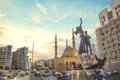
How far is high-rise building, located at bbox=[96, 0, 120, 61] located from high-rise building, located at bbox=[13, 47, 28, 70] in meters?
50.9

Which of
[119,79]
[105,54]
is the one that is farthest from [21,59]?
[119,79]

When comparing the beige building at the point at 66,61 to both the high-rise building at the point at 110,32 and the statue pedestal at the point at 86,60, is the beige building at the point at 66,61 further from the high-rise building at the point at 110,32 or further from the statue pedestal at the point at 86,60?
the statue pedestal at the point at 86,60

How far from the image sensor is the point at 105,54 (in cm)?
4675

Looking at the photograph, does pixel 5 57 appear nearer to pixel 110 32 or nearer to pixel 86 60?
pixel 110 32

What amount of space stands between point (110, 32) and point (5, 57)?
188 ft

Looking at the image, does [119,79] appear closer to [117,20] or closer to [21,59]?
[117,20]

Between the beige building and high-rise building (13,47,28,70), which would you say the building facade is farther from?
the beige building

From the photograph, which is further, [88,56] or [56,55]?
[56,55]

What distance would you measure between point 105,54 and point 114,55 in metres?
4.22

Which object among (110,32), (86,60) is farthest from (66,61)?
(86,60)

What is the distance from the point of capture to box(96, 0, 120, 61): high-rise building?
43.4 metres

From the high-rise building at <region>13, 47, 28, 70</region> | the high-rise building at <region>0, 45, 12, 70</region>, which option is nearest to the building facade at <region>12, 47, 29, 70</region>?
the high-rise building at <region>13, 47, 28, 70</region>

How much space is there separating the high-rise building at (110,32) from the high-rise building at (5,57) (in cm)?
5061

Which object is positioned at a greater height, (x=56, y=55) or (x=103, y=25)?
(x=103, y=25)
